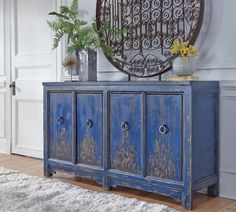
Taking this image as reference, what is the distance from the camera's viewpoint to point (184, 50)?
2660 mm

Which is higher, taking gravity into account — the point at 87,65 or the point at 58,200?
the point at 87,65

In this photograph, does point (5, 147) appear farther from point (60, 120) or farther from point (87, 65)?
point (87, 65)

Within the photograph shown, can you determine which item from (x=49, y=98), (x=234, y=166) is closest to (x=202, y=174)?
(x=234, y=166)

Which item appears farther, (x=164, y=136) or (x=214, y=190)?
(x=214, y=190)

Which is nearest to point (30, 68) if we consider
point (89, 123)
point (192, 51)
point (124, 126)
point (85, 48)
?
point (85, 48)

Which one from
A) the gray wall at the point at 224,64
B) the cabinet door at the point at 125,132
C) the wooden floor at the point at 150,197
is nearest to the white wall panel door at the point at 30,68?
the wooden floor at the point at 150,197

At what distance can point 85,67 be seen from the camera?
322 centimetres

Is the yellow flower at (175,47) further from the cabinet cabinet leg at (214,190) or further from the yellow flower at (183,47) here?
the cabinet cabinet leg at (214,190)

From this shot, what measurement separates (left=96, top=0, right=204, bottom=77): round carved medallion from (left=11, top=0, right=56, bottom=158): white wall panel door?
92 cm

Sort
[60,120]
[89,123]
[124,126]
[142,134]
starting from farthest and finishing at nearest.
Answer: [60,120] → [89,123] → [124,126] → [142,134]

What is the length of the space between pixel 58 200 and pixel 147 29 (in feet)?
4.89

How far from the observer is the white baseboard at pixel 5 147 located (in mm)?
4469

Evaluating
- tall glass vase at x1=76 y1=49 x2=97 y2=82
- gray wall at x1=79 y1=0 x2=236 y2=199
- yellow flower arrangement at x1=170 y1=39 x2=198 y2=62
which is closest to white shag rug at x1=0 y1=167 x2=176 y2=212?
gray wall at x1=79 y1=0 x2=236 y2=199

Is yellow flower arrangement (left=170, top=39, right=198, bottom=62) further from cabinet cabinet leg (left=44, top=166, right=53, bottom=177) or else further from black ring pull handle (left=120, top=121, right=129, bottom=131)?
cabinet cabinet leg (left=44, top=166, right=53, bottom=177)
